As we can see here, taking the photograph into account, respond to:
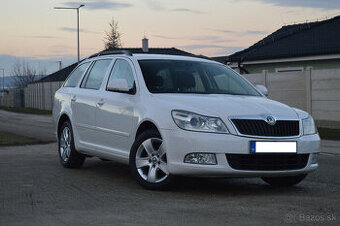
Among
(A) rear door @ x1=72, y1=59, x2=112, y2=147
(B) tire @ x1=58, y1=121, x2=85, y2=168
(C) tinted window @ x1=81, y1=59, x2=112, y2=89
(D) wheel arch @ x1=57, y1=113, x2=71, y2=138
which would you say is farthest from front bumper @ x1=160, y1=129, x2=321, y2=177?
(D) wheel arch @ x1=57, y1=113, x2=71, y2=138

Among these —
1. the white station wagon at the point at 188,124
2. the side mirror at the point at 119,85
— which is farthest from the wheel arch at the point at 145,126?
the side mirror at the point at 119,85

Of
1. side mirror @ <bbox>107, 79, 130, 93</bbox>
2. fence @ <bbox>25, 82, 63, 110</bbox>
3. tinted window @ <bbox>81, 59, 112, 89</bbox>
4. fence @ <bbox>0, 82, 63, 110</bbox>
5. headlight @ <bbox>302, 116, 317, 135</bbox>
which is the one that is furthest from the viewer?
fence @ <bbox>0, 82, 63, 110</bbox>

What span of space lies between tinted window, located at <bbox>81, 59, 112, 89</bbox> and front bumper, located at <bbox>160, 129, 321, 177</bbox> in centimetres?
Result: 227

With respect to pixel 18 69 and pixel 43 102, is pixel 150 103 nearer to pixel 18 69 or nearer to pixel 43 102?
pixel 43 102

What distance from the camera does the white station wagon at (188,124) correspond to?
7.01 metres

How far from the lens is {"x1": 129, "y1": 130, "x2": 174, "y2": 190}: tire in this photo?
7312 mm

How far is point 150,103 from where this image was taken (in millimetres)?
7676

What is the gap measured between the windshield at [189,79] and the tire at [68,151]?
1892 millimetres

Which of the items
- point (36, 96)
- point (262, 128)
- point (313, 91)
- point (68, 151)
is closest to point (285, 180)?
point (262, 128)

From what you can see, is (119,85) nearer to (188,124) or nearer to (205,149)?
(188,124)

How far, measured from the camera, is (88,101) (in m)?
9.14

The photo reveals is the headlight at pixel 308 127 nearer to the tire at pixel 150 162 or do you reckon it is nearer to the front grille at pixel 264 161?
the front grille at pixel 264 161

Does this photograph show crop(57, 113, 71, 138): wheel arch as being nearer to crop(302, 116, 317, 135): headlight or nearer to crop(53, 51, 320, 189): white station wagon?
crop(53, 51, 320, 189): white station wagon

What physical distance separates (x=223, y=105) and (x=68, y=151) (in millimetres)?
3315
